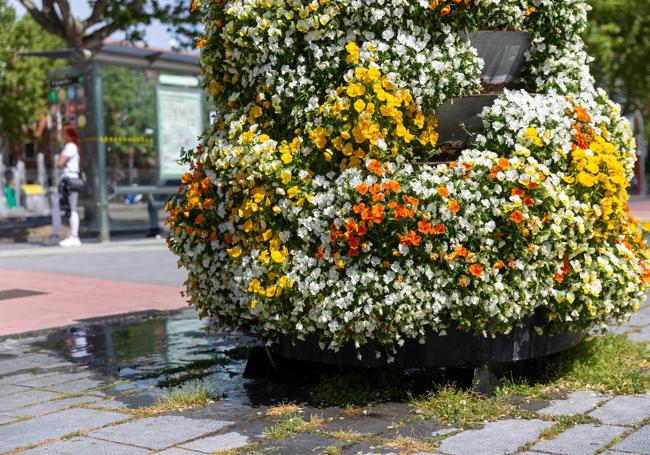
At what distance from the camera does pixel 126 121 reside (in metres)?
18.2

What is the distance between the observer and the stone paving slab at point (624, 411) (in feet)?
15.0

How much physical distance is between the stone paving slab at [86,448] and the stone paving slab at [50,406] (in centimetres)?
73

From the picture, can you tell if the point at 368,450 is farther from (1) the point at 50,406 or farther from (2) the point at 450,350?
(1) the point at 50,406

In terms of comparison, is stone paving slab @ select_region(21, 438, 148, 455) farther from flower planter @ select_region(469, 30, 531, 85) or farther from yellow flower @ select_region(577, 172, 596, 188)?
flower planter @ select_region(469, 30, 531, 85)

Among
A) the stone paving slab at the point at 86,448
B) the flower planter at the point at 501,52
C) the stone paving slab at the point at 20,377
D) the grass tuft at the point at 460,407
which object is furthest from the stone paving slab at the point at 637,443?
the stone paving slab at the point at 20,377

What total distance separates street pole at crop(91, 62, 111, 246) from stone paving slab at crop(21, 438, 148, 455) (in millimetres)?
13530

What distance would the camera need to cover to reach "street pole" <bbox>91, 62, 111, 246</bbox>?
57.2ft

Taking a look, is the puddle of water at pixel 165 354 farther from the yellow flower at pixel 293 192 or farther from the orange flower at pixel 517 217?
the orange flower at pixel 517 217

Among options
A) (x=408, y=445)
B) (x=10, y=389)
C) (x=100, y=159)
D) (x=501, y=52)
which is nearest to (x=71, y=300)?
(x=10, y=389)

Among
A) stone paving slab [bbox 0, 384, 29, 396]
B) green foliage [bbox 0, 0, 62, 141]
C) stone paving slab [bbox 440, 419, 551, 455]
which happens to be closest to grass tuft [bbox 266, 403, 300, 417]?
stone paving slab [bbox 440, 419, 551, 455]

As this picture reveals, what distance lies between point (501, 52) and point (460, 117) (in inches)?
22.9

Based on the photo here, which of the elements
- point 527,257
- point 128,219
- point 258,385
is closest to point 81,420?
point 258,385

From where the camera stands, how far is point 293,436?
446 centimetres

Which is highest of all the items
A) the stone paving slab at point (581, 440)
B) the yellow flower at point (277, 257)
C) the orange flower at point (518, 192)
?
the orange flower at point (518, 192)
